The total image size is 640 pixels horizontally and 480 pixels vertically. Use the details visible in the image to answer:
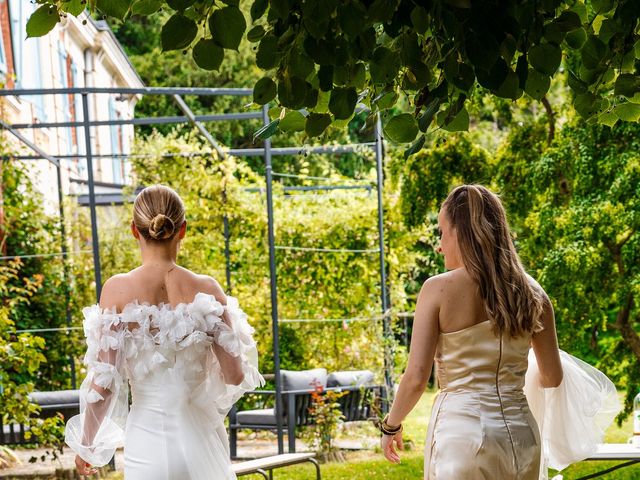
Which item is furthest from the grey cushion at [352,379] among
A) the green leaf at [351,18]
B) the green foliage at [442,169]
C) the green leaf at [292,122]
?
the green leaf at [351,18]

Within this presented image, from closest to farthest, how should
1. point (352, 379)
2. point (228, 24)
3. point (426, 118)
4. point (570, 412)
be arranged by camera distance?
point (228, 24) < point (426, 118) < point (570, 412) < point (352, 379)

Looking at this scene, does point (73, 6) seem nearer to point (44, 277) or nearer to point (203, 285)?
point (203, 285)

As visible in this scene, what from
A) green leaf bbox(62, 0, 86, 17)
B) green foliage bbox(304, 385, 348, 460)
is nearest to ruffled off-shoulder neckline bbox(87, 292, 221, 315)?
green leaf bbox(62, 0, 86, 17)

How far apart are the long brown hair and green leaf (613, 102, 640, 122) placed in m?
0.74

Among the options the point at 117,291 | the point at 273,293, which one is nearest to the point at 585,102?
the point at 117,291

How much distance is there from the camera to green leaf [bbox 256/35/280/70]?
2.25 meters

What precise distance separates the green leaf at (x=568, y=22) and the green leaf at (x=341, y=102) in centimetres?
52

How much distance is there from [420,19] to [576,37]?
24.8 inches

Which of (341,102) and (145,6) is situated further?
(341,102)

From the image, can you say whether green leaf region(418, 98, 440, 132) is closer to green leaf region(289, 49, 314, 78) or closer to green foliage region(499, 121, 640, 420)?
green leaf region(289, 49, 314, 78)

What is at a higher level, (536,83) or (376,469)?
(536,83)

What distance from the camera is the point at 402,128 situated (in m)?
2.57

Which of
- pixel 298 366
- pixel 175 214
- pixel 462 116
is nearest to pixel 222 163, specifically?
pixel 298 366

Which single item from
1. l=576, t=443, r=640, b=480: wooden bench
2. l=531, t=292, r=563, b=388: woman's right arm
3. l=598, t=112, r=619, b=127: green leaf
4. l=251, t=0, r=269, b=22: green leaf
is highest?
l=251, t=0, r=269, b=22: green leaf
